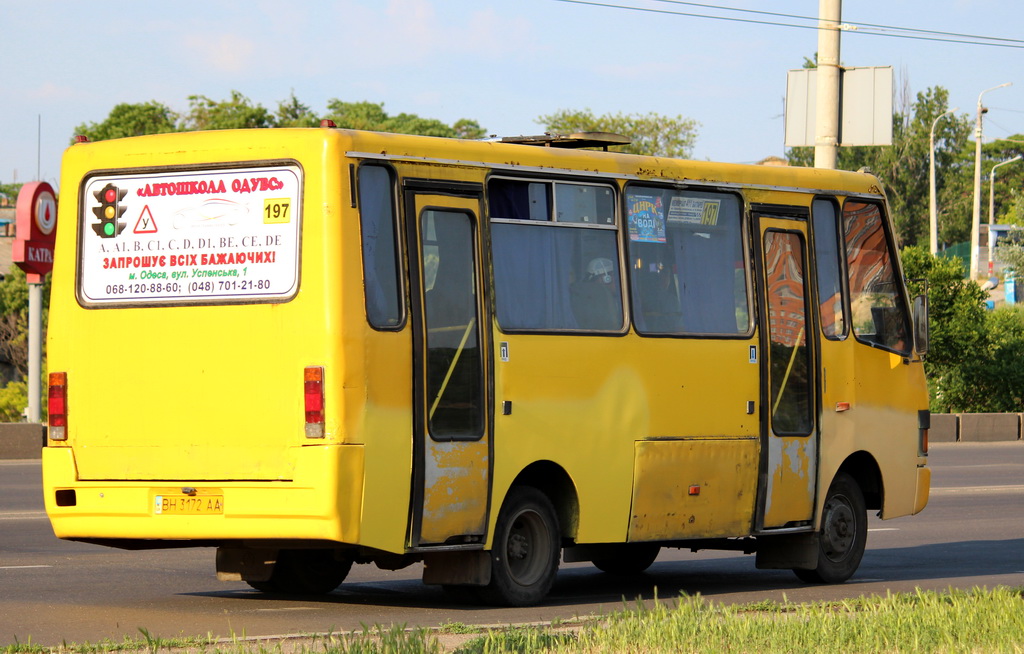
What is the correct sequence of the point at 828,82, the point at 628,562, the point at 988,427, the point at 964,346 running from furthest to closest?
the point at 964,346
the point at 988,427
the point at 828,82
the point at 628,562

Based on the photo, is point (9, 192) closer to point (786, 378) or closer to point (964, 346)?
point (964, 346)

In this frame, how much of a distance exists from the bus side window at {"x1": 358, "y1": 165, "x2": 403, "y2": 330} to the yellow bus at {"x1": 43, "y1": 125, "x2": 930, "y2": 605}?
2cm

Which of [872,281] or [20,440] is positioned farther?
[20,440]

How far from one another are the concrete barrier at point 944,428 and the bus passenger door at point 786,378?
23727mm

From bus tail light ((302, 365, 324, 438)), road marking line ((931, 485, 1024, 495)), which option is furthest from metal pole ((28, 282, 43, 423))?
bus tail light ((302, 365, 324, 438))

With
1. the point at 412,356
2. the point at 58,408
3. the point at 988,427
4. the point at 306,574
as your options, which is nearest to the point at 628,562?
the point at 306,574

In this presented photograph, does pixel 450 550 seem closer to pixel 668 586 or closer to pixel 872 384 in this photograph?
pixel 668 586

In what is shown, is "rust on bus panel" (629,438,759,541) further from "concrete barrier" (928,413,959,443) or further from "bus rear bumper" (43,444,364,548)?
"concrete barrier" (928,413,959,443)

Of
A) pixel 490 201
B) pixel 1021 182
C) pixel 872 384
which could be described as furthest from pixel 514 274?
pixel 1021 182

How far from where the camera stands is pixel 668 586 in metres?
12.6

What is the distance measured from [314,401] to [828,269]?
16.3ft

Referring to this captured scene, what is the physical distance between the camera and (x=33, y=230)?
30.1m

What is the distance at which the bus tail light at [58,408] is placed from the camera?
33.8ft

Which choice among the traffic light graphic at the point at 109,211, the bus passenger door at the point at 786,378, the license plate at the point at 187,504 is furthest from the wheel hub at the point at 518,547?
the traffic light graphic at the point at 109,211
